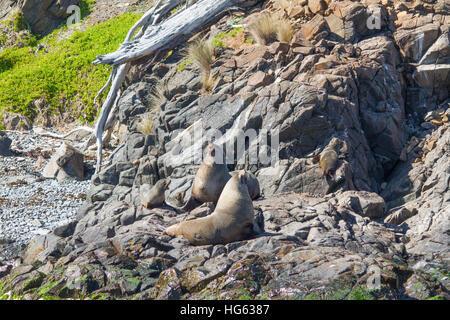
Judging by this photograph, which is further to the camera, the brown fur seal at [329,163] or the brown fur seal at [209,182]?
the brown fur seal at [329,163]

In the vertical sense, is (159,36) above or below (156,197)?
above

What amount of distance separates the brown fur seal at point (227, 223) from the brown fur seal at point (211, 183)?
1832mm

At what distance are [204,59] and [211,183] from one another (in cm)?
526

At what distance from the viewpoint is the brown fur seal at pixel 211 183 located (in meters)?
10.8

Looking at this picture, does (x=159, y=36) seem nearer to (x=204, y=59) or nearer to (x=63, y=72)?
(x=204, y=59)

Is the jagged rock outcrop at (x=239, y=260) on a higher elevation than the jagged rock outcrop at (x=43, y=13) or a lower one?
lower

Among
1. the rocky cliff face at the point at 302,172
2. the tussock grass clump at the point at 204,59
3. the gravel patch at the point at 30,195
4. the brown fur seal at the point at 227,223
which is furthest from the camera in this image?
the tussock grass clump at the point at 204,59

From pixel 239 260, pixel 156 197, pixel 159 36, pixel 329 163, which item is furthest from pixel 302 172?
pixel 159 36

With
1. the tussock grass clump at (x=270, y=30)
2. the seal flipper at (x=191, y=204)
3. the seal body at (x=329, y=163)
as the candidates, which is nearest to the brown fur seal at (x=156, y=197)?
the seal flipper at (x=191, y=204)

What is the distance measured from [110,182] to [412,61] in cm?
865

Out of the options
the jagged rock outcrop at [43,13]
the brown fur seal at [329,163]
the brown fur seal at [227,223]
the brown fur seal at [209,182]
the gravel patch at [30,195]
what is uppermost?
the jagged rock outcrop at [43,13]

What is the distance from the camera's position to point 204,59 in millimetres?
14977

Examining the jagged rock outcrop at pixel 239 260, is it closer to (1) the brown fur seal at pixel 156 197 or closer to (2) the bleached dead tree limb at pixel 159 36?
(1) the brown fur seal at pixel 156 197

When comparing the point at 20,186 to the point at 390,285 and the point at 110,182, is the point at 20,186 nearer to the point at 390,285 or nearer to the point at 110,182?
the point at 110,182
